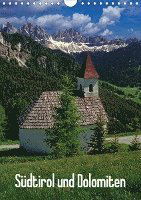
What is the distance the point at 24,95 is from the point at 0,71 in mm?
36568

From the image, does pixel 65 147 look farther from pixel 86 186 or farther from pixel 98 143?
pixel 86 186

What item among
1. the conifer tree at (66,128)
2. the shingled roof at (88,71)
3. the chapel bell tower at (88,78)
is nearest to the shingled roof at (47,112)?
the chapel bell tower at (88,78)

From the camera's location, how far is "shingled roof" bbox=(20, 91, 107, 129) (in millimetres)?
50562

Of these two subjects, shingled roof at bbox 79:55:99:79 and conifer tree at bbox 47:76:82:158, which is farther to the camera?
shingled roof at bbox 79:55:99:79

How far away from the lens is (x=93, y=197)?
11203 mm

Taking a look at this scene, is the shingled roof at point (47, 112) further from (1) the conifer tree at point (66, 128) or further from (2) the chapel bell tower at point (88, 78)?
(1) the conifer tree at point (66, 128)

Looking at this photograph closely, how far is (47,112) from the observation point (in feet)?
167

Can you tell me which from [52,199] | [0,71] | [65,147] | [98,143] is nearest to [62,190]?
[52,199]

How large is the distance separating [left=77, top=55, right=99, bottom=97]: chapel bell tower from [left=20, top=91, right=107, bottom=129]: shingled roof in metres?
3.26

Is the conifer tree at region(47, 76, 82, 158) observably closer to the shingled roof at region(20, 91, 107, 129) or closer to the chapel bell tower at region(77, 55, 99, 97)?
the shingled roof at region(20, 91, 107, 129)

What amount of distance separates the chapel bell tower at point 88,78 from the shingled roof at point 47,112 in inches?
128

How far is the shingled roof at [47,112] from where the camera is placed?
5056 cm

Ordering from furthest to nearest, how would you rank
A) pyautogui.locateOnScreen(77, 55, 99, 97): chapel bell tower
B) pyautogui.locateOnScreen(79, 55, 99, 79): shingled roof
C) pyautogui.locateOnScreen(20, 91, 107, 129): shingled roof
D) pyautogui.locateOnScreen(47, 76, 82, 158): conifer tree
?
1. pyautogui.locateOnScreen(79, 55, 99, 79): shingled roof
2. pyautogui.locateOnScreen(77, 55, 99, 97): chapel bell tower
3. pyautogui.locateOnScreen(20, 91, 107, 129): shingled roof
4. pyautogui.locateOnScreen(47, 76, 82, 158): conifer tree

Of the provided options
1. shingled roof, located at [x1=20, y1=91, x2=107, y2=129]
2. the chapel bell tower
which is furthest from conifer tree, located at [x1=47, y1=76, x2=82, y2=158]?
the chapel bell tower
